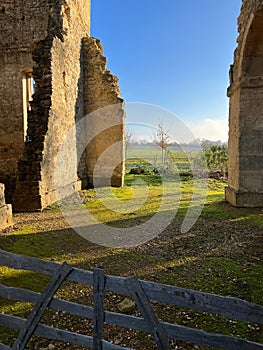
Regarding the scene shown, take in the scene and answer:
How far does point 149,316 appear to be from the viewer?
1.82 metres

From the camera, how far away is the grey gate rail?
173 cm

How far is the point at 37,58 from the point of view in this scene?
25.9 ft

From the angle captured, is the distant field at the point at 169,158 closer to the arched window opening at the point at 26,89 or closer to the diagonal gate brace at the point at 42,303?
the arched window opening at the point at 26,89

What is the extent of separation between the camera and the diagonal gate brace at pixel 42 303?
6.59 ft

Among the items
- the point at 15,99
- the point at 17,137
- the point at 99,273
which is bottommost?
the point at 99,273

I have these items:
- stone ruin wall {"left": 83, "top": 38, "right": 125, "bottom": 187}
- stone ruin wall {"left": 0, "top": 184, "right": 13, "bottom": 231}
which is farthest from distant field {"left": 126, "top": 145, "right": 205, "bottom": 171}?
stone ruin wall {"left": 0, "top": 184, "right": 13, "bottom": 231}

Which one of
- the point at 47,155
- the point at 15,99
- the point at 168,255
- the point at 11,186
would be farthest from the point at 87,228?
the point at 15,99

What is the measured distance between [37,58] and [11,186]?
17.6 ft

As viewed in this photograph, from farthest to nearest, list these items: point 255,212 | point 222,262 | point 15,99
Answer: point 15,99, point 255,212, point 222,262

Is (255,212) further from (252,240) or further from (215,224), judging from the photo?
(252,240)

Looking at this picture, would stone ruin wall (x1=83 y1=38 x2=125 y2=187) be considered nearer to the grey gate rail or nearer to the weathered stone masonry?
the weathered stone masonry

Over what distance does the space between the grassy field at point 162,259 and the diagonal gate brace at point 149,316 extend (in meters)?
0.59

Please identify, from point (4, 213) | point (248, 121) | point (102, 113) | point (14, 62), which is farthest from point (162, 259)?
point (14, 62)

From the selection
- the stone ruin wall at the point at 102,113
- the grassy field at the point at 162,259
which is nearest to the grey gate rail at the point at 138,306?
the grassy field at the point at 162,259
